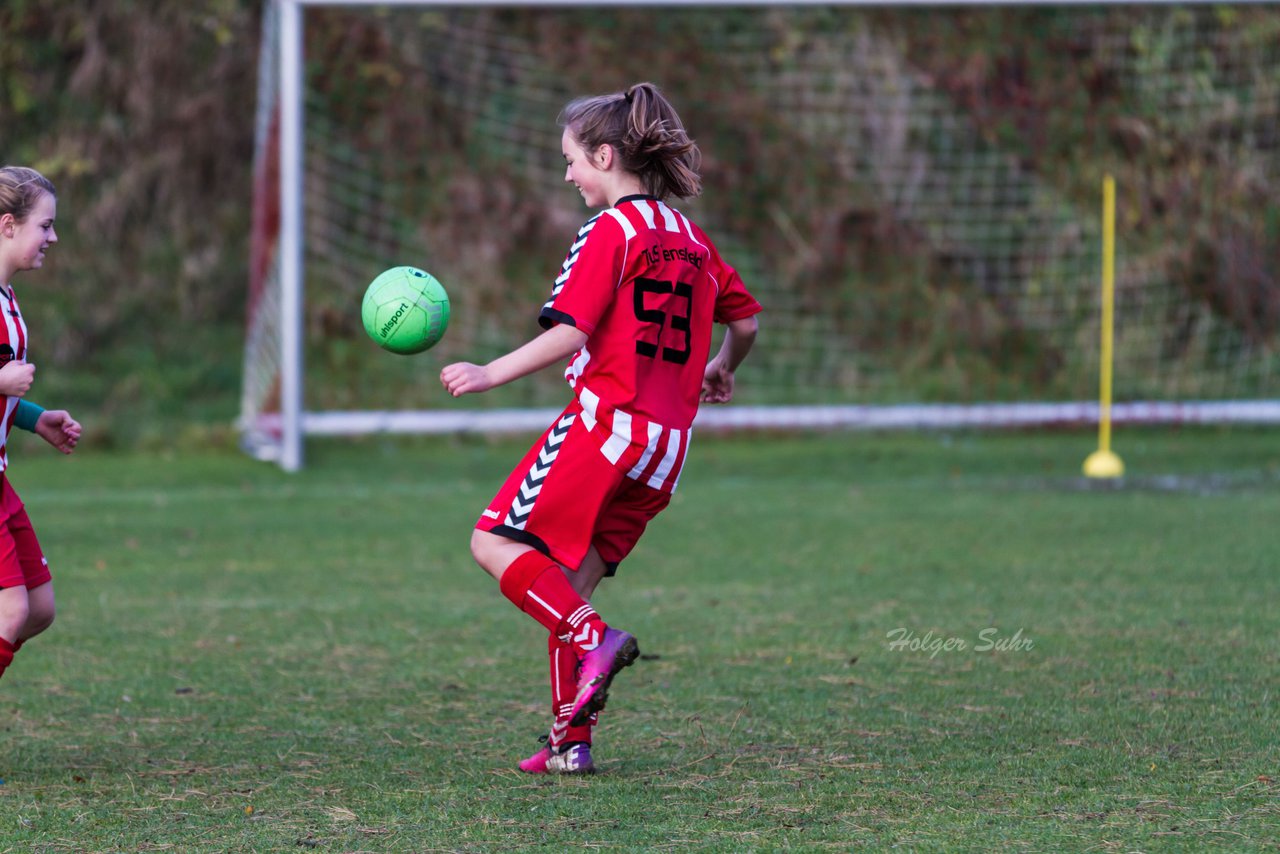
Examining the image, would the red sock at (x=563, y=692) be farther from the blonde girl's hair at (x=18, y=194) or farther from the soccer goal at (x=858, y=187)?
the soccer goal at (x=858, y=187)

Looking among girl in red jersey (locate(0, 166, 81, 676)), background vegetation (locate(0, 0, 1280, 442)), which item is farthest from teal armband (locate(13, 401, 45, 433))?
background vegetation (locate(0, 0, 1280, 442))

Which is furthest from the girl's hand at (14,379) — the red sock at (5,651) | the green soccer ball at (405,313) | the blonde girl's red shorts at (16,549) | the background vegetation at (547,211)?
the background vegetation at (547,211)

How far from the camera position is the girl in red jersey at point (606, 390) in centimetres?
369

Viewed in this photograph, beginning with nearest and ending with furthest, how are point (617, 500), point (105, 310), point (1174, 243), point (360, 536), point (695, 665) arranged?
point (617, 500)
point (695, 665)
point (360, 536)
point (1174, 243)
point (105, 310)

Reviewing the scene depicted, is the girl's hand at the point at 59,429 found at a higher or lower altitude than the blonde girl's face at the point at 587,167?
lower

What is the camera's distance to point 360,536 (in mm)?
8031

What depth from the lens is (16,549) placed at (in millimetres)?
3818

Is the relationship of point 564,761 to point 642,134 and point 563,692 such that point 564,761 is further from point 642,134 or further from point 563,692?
point 642,134

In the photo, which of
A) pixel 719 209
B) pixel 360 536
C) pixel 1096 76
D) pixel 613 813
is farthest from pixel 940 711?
pixel 1096 76

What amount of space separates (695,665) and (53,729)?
2.00 metres

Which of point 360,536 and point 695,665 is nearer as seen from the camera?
point 695,665

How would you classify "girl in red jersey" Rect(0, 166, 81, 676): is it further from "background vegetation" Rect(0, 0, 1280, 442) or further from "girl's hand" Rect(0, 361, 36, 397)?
"background vegetation" Rect(0, 0, 1280, 442)

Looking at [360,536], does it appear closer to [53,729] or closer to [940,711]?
[53,729]

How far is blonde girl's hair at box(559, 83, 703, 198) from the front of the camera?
12.5 feet
